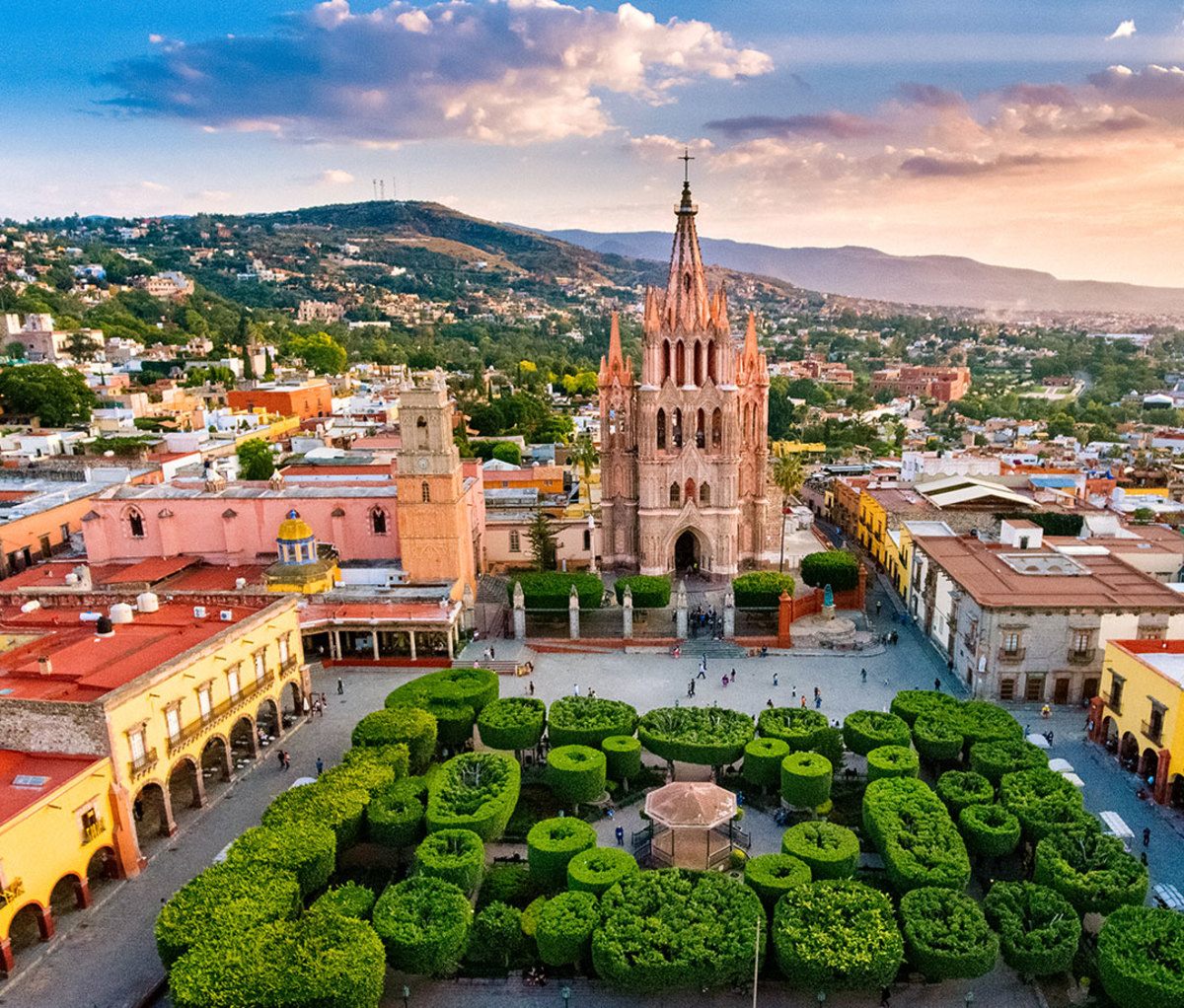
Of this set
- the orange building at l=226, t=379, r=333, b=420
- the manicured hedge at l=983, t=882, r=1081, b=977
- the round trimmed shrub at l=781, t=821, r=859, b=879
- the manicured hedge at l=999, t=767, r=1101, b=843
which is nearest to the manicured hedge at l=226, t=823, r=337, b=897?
the round trimmed shrub at l=781, t=821, r=859, b=879

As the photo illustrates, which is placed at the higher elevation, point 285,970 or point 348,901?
point 285,970

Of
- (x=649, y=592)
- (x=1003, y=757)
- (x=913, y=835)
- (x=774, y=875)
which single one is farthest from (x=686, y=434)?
(x=774, y=875)

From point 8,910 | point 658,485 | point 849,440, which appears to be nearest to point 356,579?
point 658,485

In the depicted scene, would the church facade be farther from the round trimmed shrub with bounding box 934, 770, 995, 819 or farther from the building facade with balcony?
the round trimmed shrub with bounding box 934, 770, 995, 819

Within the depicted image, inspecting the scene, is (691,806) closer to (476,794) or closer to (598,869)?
(598,869)

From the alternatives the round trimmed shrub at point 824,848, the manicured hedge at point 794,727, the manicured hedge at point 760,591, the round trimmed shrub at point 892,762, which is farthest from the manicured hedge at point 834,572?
the round trimmed shrub at point 824,848

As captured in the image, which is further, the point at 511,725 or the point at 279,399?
the point at 279,399
